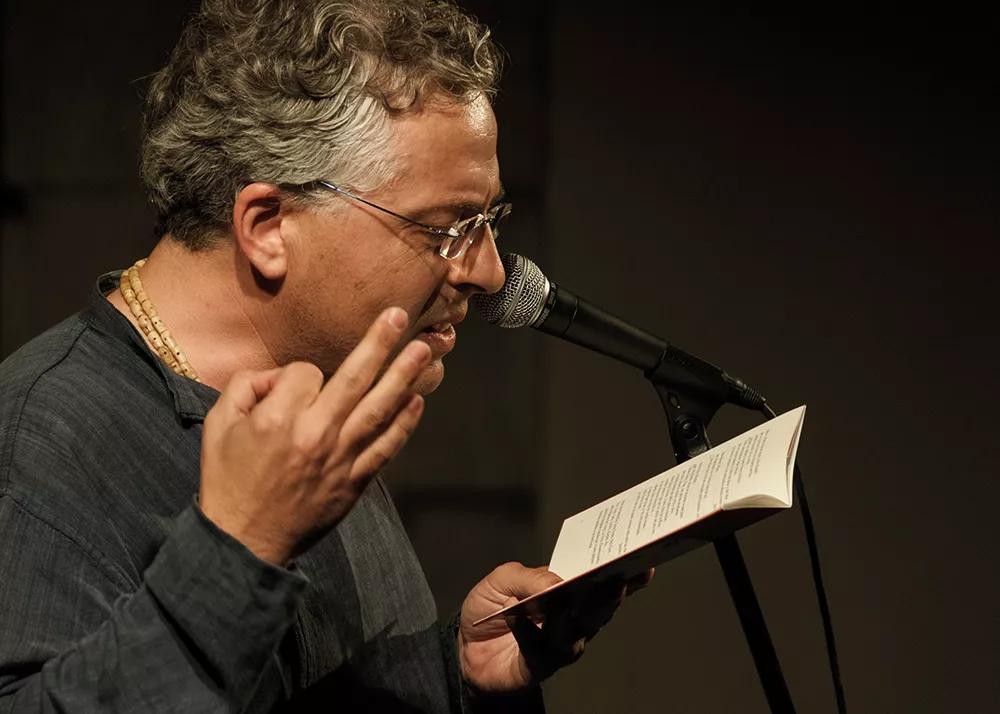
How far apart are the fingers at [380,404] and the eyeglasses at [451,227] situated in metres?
0.38

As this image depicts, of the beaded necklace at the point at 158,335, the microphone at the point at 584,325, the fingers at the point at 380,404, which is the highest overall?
the fingers at the point at 380,404

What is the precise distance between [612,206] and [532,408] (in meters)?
0.48

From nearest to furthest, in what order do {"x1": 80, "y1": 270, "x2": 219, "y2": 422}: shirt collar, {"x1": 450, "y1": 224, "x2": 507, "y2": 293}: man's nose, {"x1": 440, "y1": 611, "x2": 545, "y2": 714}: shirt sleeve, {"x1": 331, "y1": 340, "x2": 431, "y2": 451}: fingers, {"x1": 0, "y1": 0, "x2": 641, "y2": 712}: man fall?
{"x1": 331, "y1": 340, "x2": 431, "y2": 451}: fingers → {"x1": 0, "y1": 0, "x2": 641, "y2": 712}: man → {"x1": 80, "y1": 270, "x2": 219, "y2": 422}: shirt collar → {"x1": 450, "y1": 224, "x2": 507, "y2": 293}: man's nose → {"x1": 440, "y1": 611, "x2": 545, "y2": 714}: shirt sleeve

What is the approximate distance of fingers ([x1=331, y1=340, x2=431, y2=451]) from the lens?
0.84 meters

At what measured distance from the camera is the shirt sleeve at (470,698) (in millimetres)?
1464

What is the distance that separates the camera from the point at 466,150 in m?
1.23

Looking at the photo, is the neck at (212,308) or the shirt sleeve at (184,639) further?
the neck at (212,308)

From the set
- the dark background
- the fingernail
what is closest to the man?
the fingernail

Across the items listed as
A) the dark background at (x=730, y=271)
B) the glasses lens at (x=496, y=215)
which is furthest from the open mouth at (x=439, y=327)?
the dark background at (x=730, y=271)

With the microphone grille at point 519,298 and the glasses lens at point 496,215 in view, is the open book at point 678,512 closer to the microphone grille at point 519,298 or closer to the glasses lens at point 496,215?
the microphone grille at point 519,298

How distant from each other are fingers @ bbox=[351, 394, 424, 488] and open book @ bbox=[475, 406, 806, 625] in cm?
24

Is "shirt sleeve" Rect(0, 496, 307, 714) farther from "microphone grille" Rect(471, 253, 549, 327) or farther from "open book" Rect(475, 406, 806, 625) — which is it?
"microphone grille" Rect(471, 253, 549, 327)

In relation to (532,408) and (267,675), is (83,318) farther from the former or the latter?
(532,408)

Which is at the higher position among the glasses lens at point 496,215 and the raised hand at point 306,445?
the glasses lens at point 496,215
